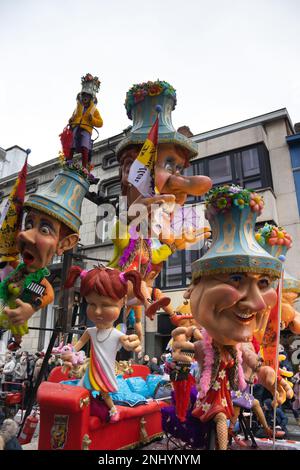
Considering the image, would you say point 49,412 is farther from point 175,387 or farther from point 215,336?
point 215,336

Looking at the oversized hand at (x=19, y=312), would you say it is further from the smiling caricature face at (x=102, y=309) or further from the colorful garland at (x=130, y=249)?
the colorful garland at (x=130, y=249)

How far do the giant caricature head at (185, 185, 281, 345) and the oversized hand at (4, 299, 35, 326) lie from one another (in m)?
1.75

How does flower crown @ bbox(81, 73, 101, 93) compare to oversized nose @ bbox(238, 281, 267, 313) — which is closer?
oversized nose @ bbox(238, 281, 267, 313)

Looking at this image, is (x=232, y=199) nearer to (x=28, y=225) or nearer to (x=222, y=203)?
(x=222, y=203)

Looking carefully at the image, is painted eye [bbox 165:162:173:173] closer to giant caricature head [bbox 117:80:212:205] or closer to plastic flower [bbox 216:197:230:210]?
giant caricature head [bbox 117:80:212:205]

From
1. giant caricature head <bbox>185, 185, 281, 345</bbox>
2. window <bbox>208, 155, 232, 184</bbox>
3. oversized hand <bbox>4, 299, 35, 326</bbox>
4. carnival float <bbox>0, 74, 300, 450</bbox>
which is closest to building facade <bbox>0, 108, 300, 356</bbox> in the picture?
window <bbox>208, 155, 232, 184</bbox>

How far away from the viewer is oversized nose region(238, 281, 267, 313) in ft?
10.7

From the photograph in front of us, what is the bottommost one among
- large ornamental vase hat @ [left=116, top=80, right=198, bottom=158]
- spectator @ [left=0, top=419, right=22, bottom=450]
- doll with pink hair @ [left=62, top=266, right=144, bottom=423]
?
spectator @ [left=0, top=419, right=22, bottom=450]

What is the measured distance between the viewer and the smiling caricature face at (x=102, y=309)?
→ 3.53 m

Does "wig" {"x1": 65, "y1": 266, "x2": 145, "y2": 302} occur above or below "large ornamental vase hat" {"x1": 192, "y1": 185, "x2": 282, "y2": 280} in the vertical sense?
below

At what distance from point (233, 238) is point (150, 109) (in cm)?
290

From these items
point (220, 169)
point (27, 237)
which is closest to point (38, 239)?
point (27, 237)
